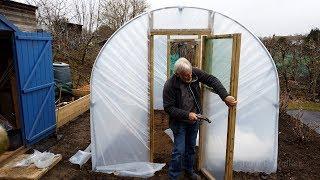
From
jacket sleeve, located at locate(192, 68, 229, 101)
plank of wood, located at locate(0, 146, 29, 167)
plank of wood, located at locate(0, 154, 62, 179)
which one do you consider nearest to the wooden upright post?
jacket sleeve, located at locate(192, 68, 229, 101)

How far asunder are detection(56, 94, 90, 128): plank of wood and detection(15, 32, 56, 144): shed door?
639 mm

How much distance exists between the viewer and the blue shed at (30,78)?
623cm

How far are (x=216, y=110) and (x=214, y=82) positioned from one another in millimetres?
735

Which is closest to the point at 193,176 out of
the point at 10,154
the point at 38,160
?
the point at 38,160

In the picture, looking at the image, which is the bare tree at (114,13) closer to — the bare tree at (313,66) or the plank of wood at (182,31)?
the bare tree at (313,66)

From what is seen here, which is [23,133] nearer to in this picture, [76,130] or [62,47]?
[76,130]

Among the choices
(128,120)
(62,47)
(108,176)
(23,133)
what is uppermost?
(62,47)

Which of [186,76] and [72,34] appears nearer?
[186,76]

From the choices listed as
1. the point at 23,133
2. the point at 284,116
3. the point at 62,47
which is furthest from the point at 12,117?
the point at 62,47

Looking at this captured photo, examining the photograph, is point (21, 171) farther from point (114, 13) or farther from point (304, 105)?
point (114, 13)

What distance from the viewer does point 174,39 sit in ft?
28.7

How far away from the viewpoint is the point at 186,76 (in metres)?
4.53

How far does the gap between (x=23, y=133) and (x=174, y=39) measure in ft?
14.5

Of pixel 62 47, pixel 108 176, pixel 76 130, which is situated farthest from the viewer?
pixel 62 47
